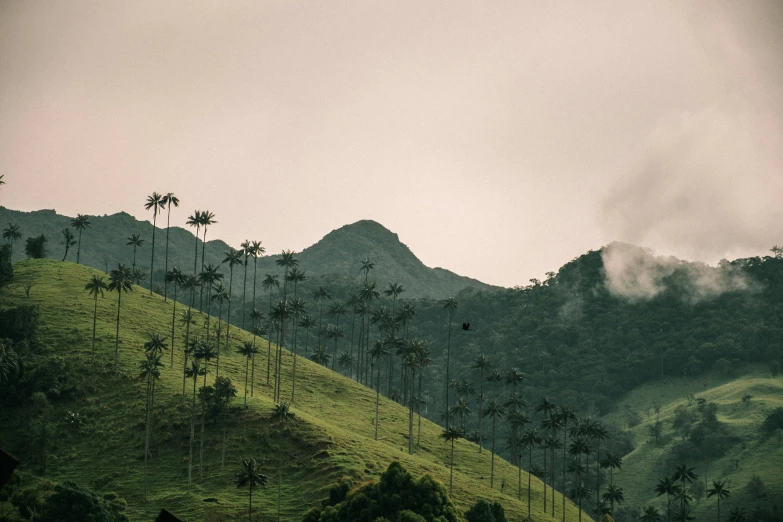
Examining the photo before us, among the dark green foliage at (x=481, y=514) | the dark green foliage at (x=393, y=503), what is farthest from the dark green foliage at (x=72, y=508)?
the dark green foliage at (x=481, y=514)

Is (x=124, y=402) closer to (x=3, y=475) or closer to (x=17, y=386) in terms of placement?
(x=17, y=386)

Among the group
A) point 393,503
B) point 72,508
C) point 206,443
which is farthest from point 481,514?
point 72,508

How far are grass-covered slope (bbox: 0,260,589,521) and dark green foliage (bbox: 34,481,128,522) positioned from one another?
46.4 ft

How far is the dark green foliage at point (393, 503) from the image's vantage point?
322 feet

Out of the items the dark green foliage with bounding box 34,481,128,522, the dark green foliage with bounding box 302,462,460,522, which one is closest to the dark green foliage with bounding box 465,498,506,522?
the dark green foliage with bounding box 302,462,460,522

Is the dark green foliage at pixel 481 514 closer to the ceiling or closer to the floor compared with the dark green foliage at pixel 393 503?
closer to the floor

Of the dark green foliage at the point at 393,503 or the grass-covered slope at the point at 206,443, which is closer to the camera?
the dark green foliage at the point at 393,503

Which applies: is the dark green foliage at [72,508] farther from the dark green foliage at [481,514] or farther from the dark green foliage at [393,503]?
the dark green foliage at [481,514]

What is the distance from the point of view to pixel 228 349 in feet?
644

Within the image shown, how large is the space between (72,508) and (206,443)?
43.7 m

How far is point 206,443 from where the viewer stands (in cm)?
13412

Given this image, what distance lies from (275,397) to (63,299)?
63.0m

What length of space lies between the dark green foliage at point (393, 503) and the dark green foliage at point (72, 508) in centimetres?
2471

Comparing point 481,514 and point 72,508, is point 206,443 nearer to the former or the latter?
point 72,508
